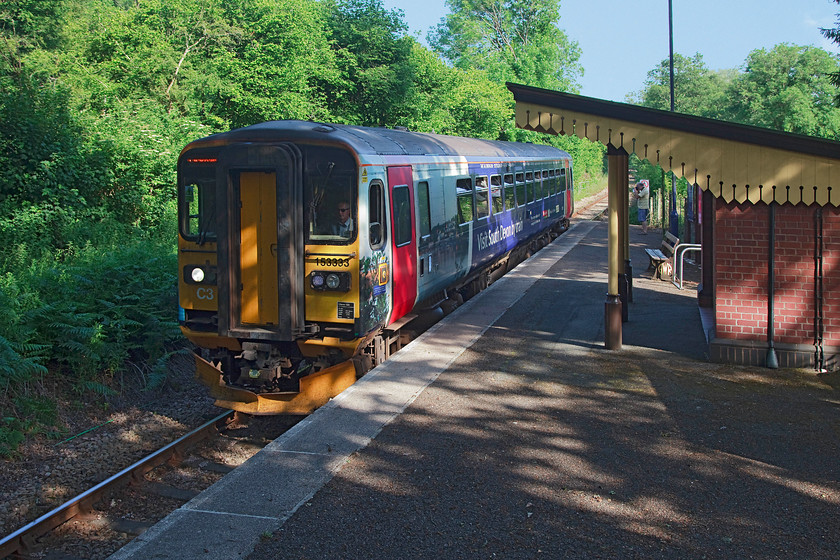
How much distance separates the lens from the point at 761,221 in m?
9.41

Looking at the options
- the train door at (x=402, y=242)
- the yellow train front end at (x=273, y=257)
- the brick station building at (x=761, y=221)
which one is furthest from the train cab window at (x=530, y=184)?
the yellow train front end at (x=273, y=257)

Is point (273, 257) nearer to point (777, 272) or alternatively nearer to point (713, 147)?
point (713, 147)

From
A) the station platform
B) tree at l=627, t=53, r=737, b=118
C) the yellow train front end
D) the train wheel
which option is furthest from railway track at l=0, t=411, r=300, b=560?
tree at l=627, t=53, r=737, b=118

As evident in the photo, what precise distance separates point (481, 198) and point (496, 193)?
53.1 inches

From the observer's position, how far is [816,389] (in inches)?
339

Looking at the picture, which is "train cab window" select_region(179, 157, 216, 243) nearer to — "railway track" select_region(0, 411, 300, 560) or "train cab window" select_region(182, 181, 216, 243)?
"train cab window" select_region(182, 181, 216, 243)

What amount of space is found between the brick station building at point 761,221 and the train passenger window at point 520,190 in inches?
311

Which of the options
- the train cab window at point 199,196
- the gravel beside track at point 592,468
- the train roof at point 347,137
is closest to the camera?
the gravel beside track at point 592,468

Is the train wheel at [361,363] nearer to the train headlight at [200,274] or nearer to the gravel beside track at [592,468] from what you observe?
the gravel beside track at [592,468]

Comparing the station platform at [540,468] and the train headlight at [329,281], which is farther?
the train headlight at [329,281]

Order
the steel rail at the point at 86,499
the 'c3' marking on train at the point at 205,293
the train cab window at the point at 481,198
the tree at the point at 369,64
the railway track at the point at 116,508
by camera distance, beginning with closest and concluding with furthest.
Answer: the steel rail at the point at 86,499 < the railway track at the point at 116,508 < the 'c3' marking on train at the point at 205,293 < the train cab window at the point at 481,198 < the tree at the point at 369,64

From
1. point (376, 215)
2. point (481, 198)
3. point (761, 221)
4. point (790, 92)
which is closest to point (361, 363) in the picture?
point (376, 215)

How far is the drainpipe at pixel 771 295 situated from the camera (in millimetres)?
9312

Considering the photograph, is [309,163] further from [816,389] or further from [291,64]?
[291,64]
